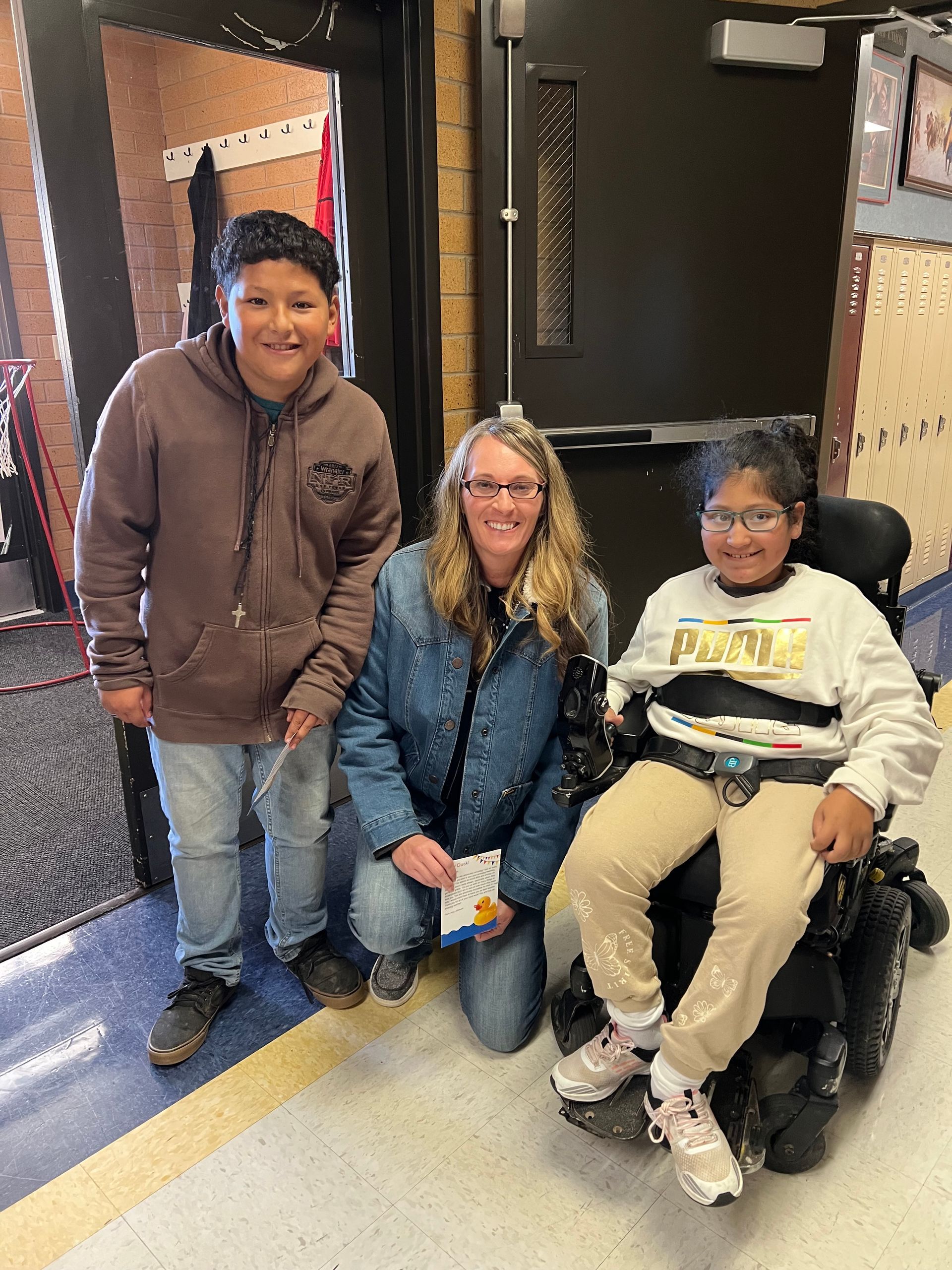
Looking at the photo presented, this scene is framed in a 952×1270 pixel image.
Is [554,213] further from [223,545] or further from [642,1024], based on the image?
[642,1024]

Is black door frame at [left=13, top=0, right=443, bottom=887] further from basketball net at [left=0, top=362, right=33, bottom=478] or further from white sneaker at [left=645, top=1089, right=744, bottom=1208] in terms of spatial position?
basketball net at [left=0, top=362, right=33, bottom=478]

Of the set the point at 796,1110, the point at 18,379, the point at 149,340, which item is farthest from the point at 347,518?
the point at 18,379

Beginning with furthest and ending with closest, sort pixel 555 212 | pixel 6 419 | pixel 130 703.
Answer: pixel 6 419
pixel 555 212
pixel 130 703

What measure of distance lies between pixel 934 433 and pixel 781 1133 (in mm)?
4389

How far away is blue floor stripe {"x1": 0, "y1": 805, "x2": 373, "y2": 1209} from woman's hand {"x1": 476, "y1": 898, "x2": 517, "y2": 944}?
1.44 feet

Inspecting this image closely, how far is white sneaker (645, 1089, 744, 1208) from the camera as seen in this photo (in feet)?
4.28

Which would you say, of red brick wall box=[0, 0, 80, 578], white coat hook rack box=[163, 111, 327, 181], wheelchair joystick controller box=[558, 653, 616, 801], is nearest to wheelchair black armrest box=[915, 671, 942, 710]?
wheelchair joystick controller box=[558, 653, 616, 801]

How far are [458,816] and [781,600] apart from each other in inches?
29.1

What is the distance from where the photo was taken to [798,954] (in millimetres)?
1424

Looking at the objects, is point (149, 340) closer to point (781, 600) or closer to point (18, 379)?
point (781, 600)

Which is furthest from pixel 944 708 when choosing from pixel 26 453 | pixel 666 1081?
pixel 26 453

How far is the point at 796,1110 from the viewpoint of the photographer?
56.8 inches

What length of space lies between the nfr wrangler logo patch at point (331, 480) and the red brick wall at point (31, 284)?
3.07 m

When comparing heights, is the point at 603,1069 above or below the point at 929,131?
below
